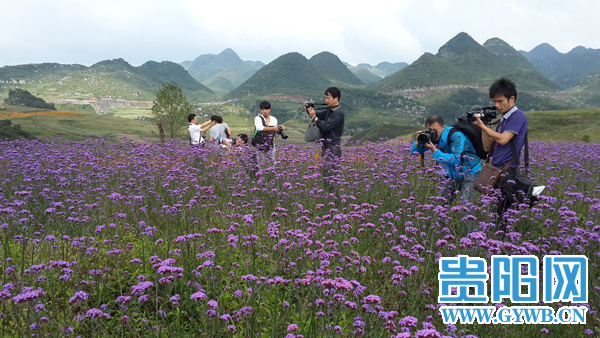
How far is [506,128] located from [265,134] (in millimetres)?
6045

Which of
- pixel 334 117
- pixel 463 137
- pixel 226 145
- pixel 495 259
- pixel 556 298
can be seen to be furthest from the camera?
pixel 226 145

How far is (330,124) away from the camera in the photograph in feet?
27.2

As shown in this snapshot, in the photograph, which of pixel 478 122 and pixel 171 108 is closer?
pixel 478 122

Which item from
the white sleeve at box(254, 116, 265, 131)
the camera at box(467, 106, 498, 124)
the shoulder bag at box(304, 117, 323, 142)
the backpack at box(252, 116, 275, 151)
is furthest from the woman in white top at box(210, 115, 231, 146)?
the camera at box(467, 106, 498, 124)

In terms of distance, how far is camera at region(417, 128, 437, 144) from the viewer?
249 inches

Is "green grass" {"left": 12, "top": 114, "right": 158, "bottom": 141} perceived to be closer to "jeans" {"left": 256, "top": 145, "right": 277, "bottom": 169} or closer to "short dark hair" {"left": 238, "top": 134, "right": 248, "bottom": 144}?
"short dark hair" {"left": 238, "top": 134, "right": 248, "bottom": 144}

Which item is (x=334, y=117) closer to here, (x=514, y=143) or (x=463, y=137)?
(x=463, y=137)

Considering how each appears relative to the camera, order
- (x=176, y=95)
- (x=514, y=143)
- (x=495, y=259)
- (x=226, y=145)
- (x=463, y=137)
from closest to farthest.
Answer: (x=495, y=259), (x=514, y=143), (x=463, y=137), (x=226, y=145), (x=176, y=95)

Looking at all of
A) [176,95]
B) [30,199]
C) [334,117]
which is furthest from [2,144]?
[176,95]

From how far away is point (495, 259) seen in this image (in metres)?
3.94

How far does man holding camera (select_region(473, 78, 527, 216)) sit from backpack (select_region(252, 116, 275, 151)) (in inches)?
216

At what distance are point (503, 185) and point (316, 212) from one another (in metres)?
3.13

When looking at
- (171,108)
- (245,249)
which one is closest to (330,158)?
(245,249)

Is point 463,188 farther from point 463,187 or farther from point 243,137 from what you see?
point 243,137
